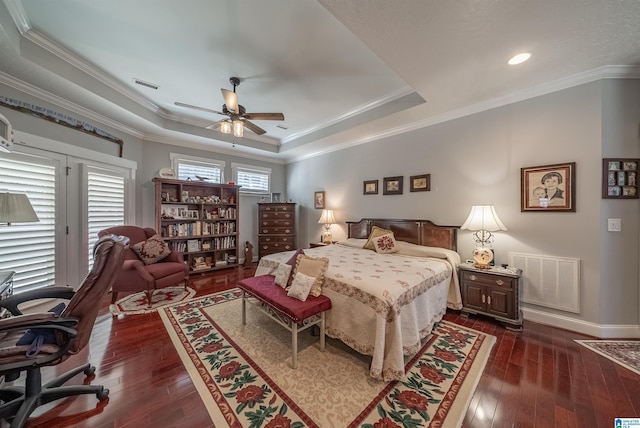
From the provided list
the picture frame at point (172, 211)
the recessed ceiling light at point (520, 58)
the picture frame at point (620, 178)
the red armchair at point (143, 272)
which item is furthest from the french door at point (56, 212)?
the picture frame at point (620, 178)

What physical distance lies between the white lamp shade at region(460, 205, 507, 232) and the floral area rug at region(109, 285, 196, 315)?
4135 mm

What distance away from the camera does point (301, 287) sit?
7.03 ft

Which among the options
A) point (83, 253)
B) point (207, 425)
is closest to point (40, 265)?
point (83, 253)

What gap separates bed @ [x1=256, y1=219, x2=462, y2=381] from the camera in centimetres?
179

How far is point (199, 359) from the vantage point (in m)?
2.04

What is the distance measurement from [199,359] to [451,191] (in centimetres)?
378

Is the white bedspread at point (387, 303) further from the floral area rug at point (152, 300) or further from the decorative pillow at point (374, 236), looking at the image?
the floral area rug at point (152, 300)

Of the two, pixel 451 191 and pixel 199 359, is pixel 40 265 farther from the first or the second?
pixel 451 191

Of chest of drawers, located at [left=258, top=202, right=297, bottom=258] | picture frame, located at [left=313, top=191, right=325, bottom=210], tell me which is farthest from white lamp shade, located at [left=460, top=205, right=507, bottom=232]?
chest of drawers, located at [left=258, top=202, right=297, bottom=258]

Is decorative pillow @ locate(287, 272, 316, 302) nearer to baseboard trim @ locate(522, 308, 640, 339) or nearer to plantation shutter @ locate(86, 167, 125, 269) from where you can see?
baseboard trim @ locate(522, 308, 640, 339)

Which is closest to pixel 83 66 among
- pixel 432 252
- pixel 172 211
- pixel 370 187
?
pixel 172 211

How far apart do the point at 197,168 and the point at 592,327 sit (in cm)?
660

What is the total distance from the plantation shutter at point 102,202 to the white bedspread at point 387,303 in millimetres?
2905

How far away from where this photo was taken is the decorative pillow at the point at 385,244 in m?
3.43
